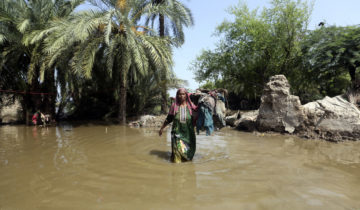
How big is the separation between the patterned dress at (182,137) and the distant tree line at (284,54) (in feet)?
36.0

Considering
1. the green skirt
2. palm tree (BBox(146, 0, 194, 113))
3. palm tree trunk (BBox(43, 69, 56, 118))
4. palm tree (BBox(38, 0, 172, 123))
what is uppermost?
palm tree (BBox(146, 0, 194, 113))

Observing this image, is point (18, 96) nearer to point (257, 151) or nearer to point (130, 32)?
point (130, 32)

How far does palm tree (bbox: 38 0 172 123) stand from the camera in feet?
31.7

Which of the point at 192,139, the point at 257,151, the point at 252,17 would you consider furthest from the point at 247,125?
the point at 252,17

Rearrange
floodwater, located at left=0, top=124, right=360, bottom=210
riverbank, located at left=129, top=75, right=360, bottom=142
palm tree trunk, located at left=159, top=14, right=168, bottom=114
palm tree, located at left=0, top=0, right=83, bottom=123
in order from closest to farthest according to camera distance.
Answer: floodwater, located at left=0, top=124, right=360, bottom=210 < riverbank, located at left=129, top=75, right=360, bottom=142 < palm tree, located at left=0, top=0, right=83, bottom=123 < palm tree trunk, located at left=159, top=14, right=168, bottom=114

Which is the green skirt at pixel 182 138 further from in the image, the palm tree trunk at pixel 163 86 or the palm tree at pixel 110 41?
the palm tree trunk at pixel 163 86

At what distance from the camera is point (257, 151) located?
535cm

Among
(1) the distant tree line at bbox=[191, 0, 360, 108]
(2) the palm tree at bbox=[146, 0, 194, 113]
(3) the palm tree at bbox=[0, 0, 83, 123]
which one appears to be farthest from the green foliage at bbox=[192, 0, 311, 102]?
(3) the palm tree at bbox=[0, 0, 83, 123]

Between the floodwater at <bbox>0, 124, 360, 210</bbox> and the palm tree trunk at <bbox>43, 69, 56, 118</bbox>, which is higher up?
the palm tree trunk at <bbox>43, 69, 56, 118</bbox>

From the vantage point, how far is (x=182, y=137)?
4.31 meters

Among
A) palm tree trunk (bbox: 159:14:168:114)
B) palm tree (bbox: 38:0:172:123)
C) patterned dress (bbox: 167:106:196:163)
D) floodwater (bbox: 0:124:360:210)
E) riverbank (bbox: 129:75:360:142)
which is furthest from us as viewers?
palm tree trunk (bbox: 159:14:168:114)

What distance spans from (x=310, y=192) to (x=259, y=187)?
0.63 meters

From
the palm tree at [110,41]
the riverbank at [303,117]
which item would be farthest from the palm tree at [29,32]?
the riverbank at [303,117]

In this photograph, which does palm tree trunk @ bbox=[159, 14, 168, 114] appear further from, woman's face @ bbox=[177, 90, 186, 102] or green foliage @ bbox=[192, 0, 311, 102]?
woman's face @ bbox=[177, 90, 186, 102]
